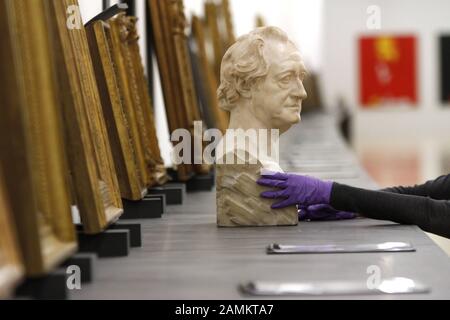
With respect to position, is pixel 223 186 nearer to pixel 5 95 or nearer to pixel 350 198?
pixel 350 198

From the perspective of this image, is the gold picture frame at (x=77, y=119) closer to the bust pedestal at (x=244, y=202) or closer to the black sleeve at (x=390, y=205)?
the bust pedestal at (x=244, y=202)

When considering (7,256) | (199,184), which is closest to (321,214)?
(199,184)

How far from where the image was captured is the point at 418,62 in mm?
28812

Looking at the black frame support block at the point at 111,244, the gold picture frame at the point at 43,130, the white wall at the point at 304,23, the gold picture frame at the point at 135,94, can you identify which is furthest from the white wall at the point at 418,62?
the gold picture frame at the point at 43,130

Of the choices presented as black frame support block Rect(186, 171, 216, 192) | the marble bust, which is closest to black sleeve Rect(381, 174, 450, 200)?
the marble bust

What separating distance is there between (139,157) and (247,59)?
804mm

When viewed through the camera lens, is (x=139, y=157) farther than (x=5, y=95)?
Yes

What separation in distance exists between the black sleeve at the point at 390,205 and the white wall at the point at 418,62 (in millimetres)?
24366

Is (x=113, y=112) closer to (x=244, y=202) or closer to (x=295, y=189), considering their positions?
(x=244, y=202)

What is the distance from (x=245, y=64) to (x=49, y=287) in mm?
1743

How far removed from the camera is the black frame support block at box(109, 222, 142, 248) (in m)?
3.46

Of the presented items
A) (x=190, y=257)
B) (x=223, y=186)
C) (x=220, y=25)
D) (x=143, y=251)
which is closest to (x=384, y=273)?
(x=190, y=257)

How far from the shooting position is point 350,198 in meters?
4.09

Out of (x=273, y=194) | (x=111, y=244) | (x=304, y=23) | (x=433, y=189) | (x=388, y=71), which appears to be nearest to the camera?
(x=111, y=244)
